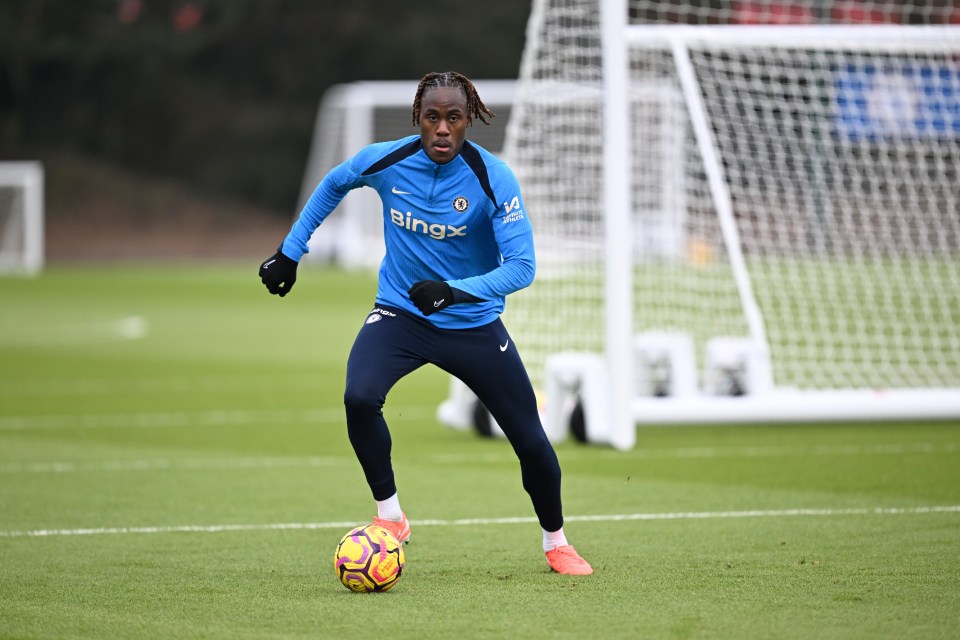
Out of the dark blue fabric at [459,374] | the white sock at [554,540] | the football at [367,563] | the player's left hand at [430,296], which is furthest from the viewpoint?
the white sock at [554,540]

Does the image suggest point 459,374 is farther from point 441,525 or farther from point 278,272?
point 441,525

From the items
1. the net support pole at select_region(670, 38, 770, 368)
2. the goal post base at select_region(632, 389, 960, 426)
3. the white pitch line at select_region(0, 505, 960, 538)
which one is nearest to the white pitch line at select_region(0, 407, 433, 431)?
the goal post base at select_region(632, 389, 960, 426)

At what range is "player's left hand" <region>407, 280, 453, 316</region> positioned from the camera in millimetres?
5902

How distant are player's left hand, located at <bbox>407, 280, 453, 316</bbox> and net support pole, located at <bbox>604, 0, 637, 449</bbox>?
4.54 meters

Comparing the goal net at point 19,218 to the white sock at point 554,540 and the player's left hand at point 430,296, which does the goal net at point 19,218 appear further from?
the player's left hand at point 430,296

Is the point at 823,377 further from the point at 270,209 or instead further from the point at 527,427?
the point at 270,209

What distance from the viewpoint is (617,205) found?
1042 centimetres

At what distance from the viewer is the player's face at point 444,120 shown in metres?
6.13

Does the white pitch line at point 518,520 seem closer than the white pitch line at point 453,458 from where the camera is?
Yes

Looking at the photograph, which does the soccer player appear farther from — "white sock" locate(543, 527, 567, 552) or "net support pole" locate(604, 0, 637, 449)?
"net support pole" locate(604, 0, 637, 449)

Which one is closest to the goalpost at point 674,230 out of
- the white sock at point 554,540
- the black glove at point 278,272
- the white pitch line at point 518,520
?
the white pitch line at point 518,520

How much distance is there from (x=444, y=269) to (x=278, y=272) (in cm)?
71

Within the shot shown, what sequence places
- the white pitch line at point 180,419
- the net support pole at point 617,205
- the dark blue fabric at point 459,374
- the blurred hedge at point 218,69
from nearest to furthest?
the dark blue fabric at point 459,374 → the net support pole at point 617,205 → the white pitch line at point 180,419 → the blurred hedge at point 218,69

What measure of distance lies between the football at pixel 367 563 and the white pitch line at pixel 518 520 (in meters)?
1.67
